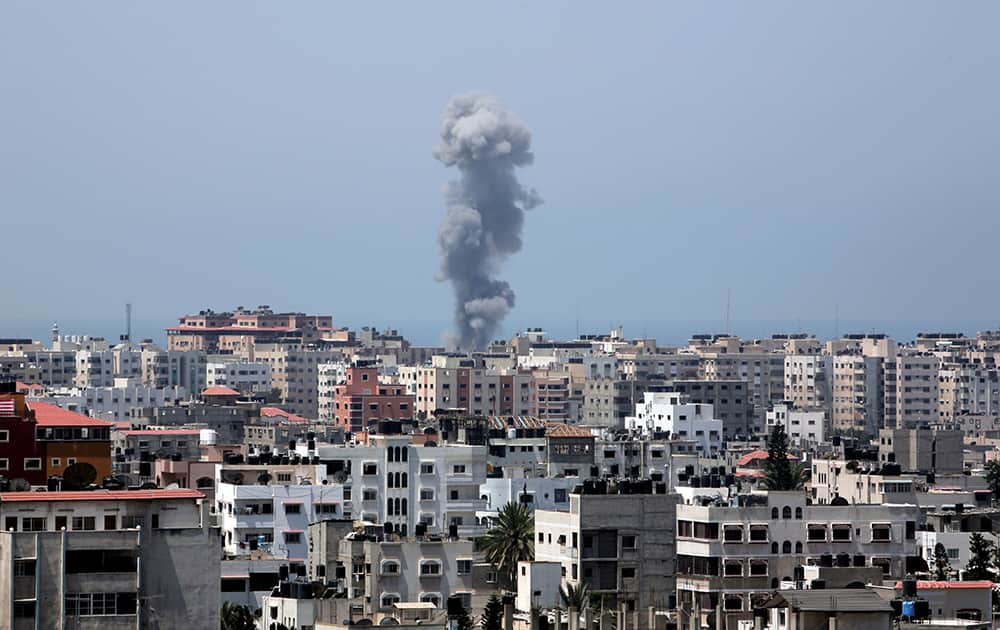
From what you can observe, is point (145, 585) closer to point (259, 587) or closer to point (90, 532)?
point (90, 532)

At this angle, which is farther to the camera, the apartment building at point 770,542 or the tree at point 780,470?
the tree at point 780,470

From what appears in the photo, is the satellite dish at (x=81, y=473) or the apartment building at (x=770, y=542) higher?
the satellite dish at (x=81, y=473)

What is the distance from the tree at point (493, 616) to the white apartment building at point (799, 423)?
11904 cm

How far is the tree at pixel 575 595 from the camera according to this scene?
211 feet

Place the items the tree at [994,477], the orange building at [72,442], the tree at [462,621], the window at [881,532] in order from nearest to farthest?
1. the tree at [462,621]
2. the window at [881,532]
3. the orange building at [72,442]
4. the tree at [994,477]

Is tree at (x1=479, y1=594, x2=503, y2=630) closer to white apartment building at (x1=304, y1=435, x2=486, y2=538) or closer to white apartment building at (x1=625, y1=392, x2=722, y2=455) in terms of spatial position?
white apartment building at (x1=304, y1=435, x2=486, y2=538)

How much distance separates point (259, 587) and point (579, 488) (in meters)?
8.37

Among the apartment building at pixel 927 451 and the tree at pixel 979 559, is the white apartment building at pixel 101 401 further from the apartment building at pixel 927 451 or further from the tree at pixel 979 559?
the tree at pixel 979 559

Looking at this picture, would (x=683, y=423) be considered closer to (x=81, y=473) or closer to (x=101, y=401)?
(x=101, y=401)

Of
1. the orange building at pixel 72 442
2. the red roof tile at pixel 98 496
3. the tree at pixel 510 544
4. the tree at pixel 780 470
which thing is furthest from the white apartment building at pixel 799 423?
the red roof tile at pixel 98 496

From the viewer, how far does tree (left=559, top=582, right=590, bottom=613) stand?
6431 centimetres

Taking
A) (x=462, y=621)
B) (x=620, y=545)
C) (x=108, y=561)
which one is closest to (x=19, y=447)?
(x=620, y=545)

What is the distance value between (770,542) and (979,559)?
6.08m

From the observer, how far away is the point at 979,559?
77375 mm
